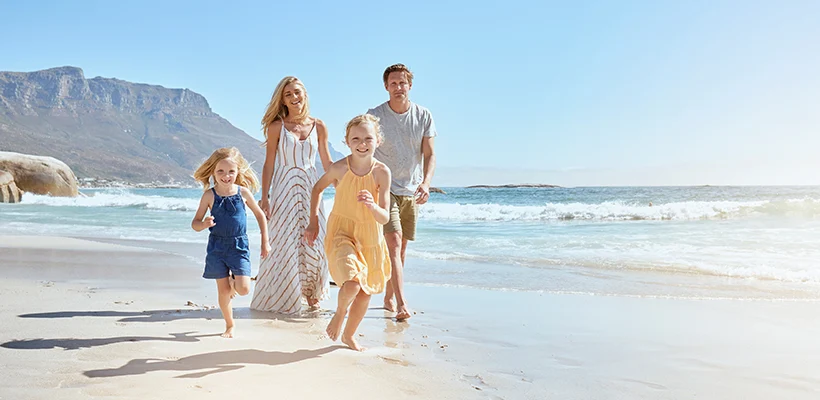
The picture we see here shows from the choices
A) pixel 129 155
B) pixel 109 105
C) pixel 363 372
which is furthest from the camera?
pixel 109 105

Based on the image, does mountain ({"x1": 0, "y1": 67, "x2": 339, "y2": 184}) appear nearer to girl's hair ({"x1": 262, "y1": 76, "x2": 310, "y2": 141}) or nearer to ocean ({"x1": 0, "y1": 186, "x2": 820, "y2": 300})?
ocean ({"x1": 0, "y1": 186, "x2": 820, "y2": 300})

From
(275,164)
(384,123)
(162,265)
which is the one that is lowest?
(162,265)

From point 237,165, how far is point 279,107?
933mm

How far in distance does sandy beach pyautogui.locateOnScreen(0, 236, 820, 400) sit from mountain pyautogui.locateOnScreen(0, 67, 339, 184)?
336ft

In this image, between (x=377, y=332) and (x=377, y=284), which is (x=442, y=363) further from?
(x=377, y=332)

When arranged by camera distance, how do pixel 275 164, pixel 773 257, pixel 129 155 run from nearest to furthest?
pixel 275 164 < pixel 773 257 < pixel 129 155

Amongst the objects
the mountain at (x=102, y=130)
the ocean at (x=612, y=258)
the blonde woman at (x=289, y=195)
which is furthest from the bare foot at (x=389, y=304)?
the mountain at (x=102, y=130)

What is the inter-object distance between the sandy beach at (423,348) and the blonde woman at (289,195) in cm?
25

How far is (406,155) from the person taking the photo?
5059 millimetres

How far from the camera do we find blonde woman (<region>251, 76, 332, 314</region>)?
4816mm

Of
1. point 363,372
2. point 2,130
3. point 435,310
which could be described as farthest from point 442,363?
point 2,130

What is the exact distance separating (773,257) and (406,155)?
21.0ft

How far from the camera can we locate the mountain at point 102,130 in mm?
118250

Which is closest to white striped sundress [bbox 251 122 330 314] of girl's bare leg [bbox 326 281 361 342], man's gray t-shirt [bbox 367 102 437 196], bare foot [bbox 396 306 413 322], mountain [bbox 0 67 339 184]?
man's gray t-shirt [bbox 367 102 437 196]
